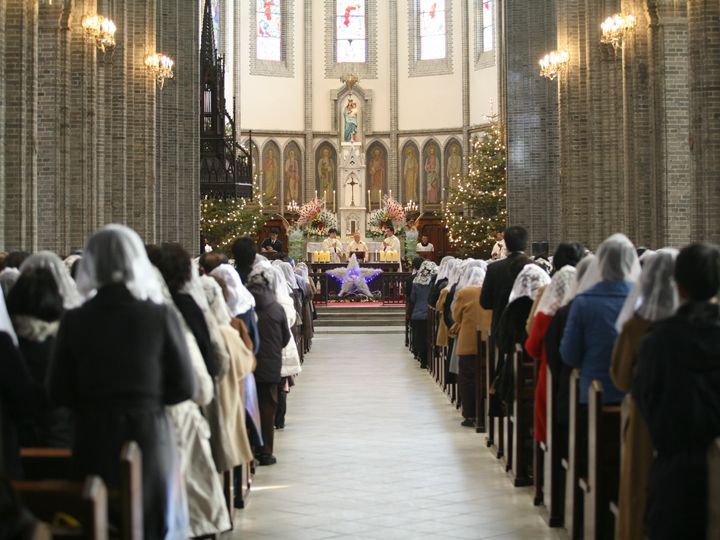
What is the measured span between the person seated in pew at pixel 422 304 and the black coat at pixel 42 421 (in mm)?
14907

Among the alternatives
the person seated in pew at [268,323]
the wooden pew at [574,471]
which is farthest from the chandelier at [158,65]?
the wooden pew at [574,471]

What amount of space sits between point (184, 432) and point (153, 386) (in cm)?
129

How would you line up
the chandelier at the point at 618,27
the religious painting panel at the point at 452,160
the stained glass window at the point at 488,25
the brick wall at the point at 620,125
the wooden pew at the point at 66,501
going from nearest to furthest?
the wooden pew at the point at 66,501, the brick wall at the point at 620,125, the chandelier at the point at 618,27, the stained glass window at the point at 488,25, the religious painting panel at the point at 452,160

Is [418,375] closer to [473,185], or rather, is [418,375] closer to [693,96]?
[693,96]

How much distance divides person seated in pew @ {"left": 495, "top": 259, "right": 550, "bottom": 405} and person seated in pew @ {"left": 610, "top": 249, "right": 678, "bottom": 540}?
3982 millimetres

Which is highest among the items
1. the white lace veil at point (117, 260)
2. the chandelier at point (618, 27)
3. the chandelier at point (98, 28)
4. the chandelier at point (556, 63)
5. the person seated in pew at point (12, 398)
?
the chandelier at point (556, 63)

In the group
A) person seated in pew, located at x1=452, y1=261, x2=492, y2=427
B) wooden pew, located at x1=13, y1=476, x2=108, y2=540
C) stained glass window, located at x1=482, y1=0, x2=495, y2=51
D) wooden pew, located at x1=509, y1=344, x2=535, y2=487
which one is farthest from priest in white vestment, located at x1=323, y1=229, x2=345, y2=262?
wooden pew, located at x1=13, y1=476, x2=108, y2=540

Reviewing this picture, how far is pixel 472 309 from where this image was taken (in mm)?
13297

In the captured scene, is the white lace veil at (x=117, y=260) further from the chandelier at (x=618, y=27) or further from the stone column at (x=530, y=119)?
the stone column at (x=530, y=119)

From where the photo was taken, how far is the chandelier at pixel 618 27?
21.9 m

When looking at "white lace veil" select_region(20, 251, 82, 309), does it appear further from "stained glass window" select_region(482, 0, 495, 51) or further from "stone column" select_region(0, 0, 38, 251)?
"stained glass window" select_region(482, 0, 495, 51)

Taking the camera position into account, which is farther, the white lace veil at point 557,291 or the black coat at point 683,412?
the white lace veil at point 557,291

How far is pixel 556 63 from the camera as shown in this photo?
89.7ft

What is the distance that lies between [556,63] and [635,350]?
22091mm
